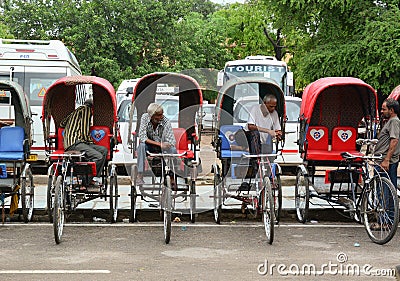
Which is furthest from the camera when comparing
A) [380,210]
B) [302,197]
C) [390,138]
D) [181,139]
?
[181,139]

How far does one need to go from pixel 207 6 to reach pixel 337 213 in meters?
55.2

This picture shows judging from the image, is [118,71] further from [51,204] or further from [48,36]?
[51,204]

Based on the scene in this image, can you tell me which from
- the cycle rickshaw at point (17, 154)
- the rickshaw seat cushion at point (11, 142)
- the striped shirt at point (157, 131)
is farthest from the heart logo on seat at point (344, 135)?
the rickshaw seat cushion at point (11, 142)

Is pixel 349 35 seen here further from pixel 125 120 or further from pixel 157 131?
pixel 157 131

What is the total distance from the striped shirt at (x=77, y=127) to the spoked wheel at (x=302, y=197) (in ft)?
11.0

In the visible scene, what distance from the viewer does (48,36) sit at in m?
30.7

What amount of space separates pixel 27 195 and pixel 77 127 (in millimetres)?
1334

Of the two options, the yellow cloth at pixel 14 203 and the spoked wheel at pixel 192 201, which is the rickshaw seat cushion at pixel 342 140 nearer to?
the spoked wheel at pixel 192 201

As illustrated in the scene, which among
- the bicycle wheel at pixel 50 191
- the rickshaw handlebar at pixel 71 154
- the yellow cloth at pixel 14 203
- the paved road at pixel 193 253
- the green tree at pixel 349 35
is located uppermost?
the green tree at pixel 349 35

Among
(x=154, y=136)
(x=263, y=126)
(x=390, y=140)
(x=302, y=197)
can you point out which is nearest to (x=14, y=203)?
(x=154, y=136)

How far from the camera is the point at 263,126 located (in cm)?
1070

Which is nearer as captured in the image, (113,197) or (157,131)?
(157,131)

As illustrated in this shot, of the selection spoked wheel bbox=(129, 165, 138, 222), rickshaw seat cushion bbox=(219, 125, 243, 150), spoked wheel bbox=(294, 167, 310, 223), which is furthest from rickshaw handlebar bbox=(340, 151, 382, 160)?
spoked wheel bbox=(129, 165, 138, 222)

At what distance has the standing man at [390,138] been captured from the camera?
1028cm
